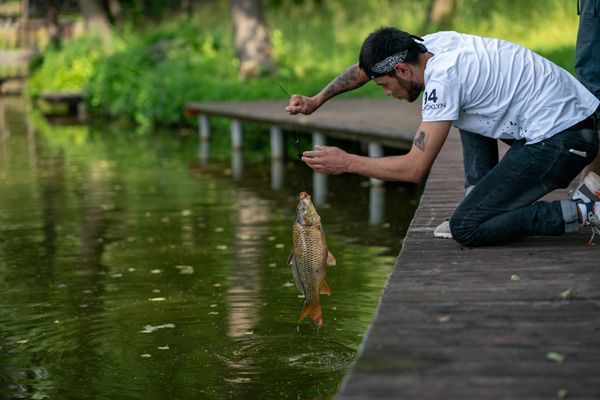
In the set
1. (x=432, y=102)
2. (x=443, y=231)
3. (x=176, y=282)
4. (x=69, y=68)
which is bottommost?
(x=69, y=68)

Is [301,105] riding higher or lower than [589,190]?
higher

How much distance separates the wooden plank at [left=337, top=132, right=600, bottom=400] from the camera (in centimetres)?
394

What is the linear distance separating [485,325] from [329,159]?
1230mm

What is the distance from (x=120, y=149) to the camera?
20.0 metres

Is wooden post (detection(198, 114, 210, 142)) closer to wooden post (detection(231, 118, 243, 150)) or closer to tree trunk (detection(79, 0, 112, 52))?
wooden post (detection(231, 118, 243, 150))

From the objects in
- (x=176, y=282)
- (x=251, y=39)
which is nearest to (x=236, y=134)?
(x=251, y=39)

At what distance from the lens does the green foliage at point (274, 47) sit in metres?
23.2

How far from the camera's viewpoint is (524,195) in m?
6.35

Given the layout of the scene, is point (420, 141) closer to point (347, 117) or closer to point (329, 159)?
point (329, 159)

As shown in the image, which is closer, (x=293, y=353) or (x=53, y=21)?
(x=293, y=353)

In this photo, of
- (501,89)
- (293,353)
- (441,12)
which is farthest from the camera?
(441,12)

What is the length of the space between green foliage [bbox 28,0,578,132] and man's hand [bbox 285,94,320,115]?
536 inches

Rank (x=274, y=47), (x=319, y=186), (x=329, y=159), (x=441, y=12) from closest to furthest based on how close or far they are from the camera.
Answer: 1. (x=329, y=159)
2. (x=319, y=186)
3. (x=441, y=12)
4. (x=274, y=47)

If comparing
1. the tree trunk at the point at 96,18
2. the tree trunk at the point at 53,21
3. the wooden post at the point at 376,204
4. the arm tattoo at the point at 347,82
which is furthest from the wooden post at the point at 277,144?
the tree trunk at the point at 53,21
